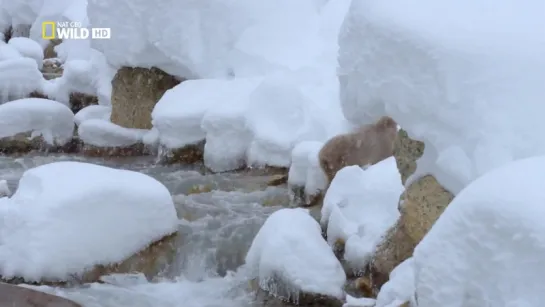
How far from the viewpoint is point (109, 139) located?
991cm

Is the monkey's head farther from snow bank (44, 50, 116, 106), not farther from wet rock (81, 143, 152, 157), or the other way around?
snow bank (44, 50, 116, 106)

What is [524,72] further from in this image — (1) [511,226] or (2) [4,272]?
(2) [4,272]

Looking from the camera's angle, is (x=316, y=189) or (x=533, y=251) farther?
(x=316, y=189)

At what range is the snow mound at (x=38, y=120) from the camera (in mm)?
9555

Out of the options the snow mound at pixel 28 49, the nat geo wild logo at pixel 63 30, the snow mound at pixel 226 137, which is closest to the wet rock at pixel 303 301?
the snow mound at pixel 226 137

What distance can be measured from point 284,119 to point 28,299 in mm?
4398

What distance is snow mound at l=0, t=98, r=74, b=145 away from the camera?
31.3ft

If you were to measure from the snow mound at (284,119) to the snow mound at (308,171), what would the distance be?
2.40 ft

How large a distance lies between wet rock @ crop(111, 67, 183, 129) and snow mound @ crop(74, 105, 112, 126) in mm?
324

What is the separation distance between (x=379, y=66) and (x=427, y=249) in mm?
1783

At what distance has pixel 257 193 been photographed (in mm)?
7453

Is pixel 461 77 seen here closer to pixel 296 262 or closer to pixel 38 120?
pixel 296 262

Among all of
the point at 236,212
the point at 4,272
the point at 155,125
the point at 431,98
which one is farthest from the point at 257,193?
the point at 431,98

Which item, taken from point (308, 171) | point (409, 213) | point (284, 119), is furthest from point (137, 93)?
point (409, 213)
